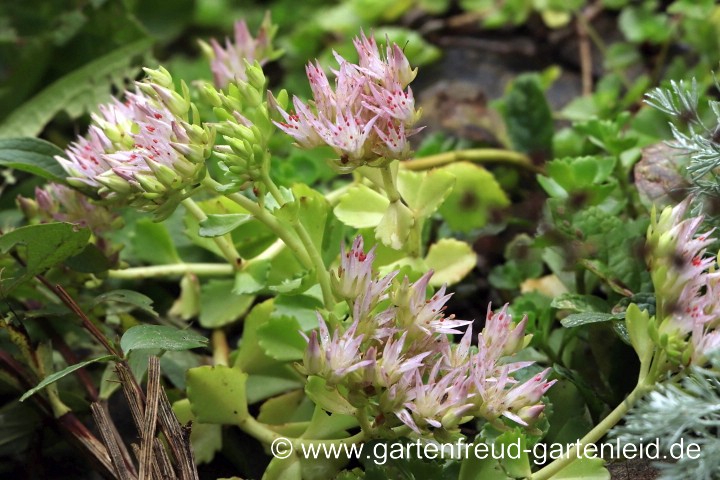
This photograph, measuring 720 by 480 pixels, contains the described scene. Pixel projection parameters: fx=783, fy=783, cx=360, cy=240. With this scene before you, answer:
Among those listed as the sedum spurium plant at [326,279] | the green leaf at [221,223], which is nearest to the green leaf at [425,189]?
the sedum spurium plant at [326,279]

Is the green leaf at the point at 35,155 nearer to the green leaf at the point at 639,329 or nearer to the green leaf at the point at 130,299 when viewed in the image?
the green leaf at the point at 130,299

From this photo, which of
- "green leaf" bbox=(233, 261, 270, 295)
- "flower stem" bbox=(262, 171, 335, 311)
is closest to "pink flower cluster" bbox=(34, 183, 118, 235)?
"green leaf" bbox=(233, 261, 270, 295)

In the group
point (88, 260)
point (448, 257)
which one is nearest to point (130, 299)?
point (88, 260)

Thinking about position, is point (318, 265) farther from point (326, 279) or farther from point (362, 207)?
point (362, 207)

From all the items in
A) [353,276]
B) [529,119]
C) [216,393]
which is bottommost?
[529,119]

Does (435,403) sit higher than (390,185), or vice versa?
(390,185)

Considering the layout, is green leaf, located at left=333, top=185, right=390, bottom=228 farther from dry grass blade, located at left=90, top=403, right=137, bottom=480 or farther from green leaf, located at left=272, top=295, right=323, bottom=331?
dry grass blade, located at left=90, top=403, right=137, bottom=480
